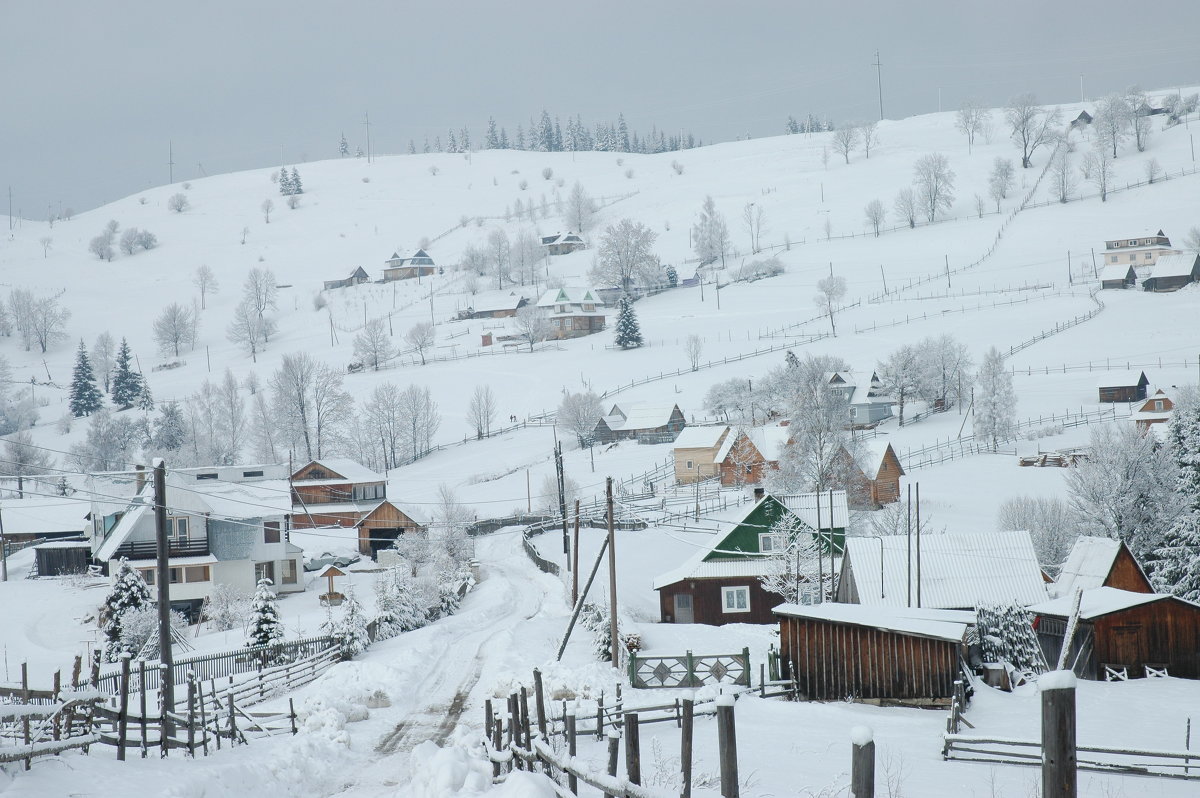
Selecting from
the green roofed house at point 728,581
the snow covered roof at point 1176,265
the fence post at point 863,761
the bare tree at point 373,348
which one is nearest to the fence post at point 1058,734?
the fence post at point 863,761

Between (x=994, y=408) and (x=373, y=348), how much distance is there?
6667 centimetres

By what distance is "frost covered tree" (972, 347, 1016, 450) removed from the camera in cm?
6091

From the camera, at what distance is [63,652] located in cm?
3297

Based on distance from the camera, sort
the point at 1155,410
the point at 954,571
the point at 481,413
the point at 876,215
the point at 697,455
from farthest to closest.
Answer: the point at 876,215 → the point at 481,413 → the point at 697,455 → the point at 1155,410 → the point at 954,571

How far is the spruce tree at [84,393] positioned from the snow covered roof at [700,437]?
220ft

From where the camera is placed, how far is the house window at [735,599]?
3553 cm

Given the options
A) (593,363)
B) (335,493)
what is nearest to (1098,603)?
(335,493)

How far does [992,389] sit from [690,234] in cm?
8907

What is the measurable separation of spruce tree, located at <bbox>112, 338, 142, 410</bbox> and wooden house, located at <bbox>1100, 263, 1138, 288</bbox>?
329ft

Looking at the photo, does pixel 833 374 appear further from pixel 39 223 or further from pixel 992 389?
pixel 39 223

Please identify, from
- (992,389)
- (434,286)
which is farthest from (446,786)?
(434,286)

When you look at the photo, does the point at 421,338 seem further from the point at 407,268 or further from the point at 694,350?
the point at 407,268

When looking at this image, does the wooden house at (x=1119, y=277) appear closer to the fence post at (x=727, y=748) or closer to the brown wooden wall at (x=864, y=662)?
the brown wooden wall at (x=864, y=662)

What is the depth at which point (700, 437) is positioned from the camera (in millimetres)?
64375
